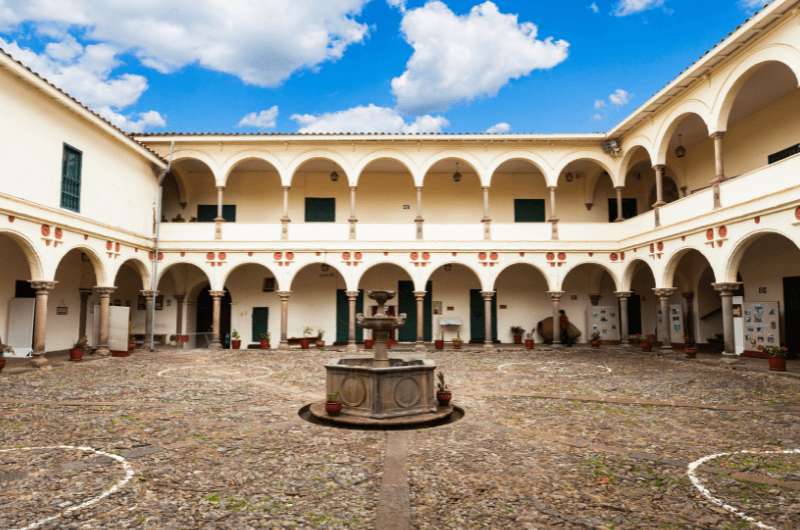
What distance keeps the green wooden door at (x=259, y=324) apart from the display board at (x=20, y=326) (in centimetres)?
777

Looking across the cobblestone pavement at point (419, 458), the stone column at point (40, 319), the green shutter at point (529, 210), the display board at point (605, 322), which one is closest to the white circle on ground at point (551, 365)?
the cobblestone pavement at point (419, 458)

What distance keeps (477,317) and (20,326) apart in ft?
52.6

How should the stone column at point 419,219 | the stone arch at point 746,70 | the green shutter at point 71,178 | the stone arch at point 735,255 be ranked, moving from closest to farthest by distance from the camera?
the stone arch at point 746,70 < the stone arch at point 735,255 < the green shutter at point 71,178 < the stone column at point 419,219

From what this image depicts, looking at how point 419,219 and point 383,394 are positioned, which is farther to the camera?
point 419,219

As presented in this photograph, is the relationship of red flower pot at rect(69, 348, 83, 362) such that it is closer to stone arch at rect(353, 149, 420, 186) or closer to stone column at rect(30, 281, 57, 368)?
stone column at rect(30, 281, 57, 368)

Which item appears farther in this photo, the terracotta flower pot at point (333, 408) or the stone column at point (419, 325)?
the stone column at point (419, 325)

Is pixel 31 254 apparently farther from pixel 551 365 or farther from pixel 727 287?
pixel 727 287

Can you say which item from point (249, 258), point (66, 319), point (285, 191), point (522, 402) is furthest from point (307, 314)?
point (522, 402)

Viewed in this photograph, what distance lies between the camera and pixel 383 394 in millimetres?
7613

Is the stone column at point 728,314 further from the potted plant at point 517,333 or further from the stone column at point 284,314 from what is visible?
Answer: the stone column at point 284,314

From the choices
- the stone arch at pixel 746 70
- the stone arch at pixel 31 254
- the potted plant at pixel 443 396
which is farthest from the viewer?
the stone arch at pixel 31 254

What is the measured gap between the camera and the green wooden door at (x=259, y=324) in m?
21.2

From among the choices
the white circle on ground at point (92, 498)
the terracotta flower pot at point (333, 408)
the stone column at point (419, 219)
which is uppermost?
the stone column at point (419, 219)

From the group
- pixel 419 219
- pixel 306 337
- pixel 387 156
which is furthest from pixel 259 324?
pixel 387 156
